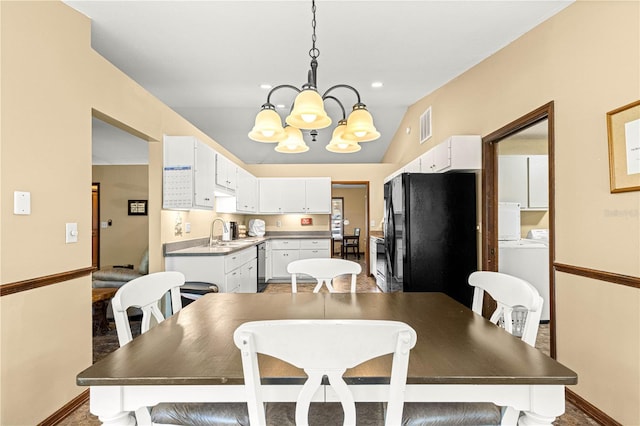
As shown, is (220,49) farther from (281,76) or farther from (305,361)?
(305,361)

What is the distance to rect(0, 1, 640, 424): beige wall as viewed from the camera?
67.8 inches

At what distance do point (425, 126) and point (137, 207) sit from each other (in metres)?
5.53

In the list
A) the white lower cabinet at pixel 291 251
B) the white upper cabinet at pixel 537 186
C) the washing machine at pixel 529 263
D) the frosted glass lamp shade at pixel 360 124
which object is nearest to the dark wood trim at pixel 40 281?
the frosted glass lamp shade at pixel 360 124

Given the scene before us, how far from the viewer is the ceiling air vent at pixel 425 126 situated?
4.65 m

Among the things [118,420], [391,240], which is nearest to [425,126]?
[391,240]

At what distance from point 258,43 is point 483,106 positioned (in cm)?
231

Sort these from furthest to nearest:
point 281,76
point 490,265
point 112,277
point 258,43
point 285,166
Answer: point 285,166 < point 112,277 < point 281,76 < point 490,265 < point 258,43

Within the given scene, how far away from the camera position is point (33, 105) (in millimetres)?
1837

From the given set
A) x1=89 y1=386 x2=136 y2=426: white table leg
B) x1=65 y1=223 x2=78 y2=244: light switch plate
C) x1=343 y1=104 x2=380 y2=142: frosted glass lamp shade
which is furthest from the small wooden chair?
x1=89 y1=386 x2=136 y2=426: white table leg

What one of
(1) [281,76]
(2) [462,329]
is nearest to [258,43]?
(1) [281,76]

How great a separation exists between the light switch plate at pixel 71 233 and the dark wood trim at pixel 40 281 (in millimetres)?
207

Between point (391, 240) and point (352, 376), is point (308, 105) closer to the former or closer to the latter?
point (352, 376)

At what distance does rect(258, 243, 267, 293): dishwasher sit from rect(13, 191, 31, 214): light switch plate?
3699mm

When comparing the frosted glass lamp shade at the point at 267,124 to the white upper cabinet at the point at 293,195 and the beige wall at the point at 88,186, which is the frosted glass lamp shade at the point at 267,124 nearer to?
the beige wall at the point at 88,186
